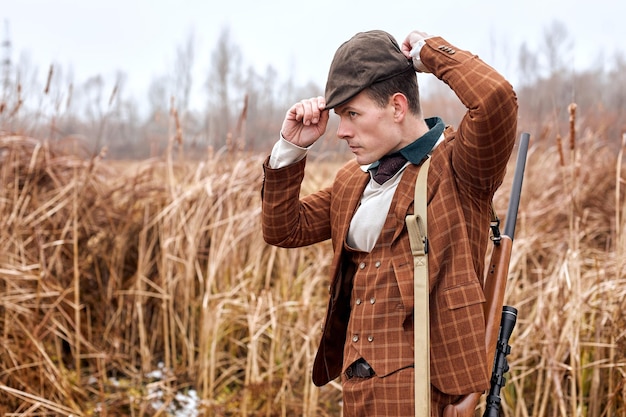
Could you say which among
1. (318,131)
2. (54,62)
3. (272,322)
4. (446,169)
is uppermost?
(54,62)

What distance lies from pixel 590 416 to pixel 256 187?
2.22m

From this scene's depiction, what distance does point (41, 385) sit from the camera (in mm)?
3320

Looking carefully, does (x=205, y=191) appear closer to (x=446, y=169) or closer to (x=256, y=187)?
(x=256, y=187)

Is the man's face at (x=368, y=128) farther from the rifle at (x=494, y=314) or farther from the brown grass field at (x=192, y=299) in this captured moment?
the brown grass field at (x=192, y=299)

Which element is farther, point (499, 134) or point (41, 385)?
point (41, 385)

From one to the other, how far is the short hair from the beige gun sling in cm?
29

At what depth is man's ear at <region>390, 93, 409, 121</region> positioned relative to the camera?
1.80 m

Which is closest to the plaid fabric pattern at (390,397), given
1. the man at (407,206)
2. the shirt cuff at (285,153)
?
the man at (407,206)

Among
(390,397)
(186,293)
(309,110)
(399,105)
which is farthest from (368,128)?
(186,293)

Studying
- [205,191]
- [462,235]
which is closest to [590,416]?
[462,235]

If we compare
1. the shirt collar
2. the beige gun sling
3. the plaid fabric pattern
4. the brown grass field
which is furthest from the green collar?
the brown grass field

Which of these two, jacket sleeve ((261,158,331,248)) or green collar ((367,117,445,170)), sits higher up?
green collar ((367,117,445,170))

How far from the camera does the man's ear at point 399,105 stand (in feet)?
5.91

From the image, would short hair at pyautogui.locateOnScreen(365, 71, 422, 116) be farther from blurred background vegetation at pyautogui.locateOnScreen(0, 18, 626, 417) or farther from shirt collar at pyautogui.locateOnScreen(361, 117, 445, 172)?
blurred background vegetation at pyautogui.locateOnScreen(0, 18, 626, 417)
